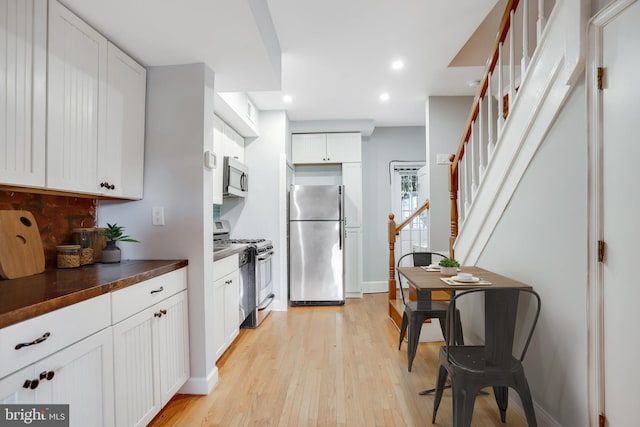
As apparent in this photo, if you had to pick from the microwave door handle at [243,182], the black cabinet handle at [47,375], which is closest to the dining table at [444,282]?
the black cabinet handle at [47,375]

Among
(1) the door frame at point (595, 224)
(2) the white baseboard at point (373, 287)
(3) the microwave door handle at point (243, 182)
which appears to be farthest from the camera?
(2) the white baseboard at point (373, 287)

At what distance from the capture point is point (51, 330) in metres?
1.13

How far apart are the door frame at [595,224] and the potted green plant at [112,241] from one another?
7.98 feet

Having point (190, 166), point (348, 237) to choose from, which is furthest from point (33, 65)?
point (348, 237)

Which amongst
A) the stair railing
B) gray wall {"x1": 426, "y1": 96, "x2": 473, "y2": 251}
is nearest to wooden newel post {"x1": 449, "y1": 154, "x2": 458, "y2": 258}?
the stair railing

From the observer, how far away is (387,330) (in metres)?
3.39

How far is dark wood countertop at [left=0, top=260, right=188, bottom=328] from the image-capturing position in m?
1.06

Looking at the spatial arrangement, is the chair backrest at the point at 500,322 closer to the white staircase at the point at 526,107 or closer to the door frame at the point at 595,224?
the door frame at the point at 595,224

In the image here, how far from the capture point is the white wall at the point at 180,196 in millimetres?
2170

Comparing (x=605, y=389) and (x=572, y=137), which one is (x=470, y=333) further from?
(x=572, y=137)

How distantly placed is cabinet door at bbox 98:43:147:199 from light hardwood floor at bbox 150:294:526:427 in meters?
1.43

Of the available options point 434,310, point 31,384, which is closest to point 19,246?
point 31,384

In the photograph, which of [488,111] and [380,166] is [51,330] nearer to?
[488,111]

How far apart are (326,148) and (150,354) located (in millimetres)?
3691
